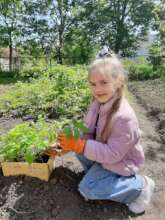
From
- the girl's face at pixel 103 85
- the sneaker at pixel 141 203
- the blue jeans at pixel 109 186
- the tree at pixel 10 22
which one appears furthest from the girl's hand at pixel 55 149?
the tree at pixel 10 22

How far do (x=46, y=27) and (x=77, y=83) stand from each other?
15.4 meters

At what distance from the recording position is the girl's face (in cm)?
261

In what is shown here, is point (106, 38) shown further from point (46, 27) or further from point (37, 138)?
point (37, 138)

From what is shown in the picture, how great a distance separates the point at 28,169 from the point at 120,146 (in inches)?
31.9

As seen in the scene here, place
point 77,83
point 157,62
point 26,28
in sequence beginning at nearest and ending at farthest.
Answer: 1. point 77,83
2. point 157,62
3. point 26,28

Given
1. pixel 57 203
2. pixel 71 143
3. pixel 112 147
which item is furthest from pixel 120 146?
pixel 57 203

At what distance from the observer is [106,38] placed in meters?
20.9

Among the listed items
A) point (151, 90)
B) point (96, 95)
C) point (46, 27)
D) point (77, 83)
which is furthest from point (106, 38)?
point (96, 95)

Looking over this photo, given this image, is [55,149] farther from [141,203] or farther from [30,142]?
[141,203]

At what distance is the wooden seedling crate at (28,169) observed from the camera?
2801 mm

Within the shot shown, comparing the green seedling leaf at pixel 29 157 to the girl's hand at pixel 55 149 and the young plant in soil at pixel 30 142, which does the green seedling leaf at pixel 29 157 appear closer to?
the young plant in soil at pixel 30 142

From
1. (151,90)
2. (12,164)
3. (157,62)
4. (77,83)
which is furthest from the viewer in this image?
(157,62)

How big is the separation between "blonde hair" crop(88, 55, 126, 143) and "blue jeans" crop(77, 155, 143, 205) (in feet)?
0.98

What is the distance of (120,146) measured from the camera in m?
2.57
